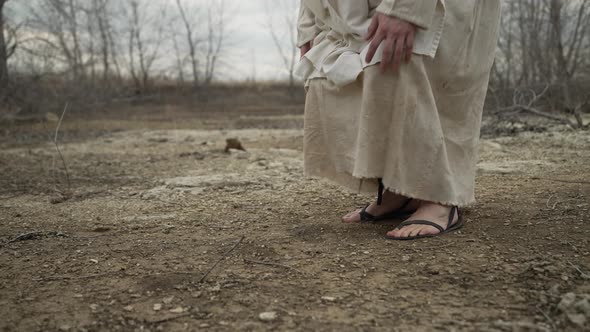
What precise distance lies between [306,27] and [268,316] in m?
1.27

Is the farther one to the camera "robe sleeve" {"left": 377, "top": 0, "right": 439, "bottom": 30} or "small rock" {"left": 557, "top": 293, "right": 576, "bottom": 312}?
"robe sleeve" {"left": 377, "top": 0, "right": 439, "bottom": 30}

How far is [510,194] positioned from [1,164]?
4.01 m

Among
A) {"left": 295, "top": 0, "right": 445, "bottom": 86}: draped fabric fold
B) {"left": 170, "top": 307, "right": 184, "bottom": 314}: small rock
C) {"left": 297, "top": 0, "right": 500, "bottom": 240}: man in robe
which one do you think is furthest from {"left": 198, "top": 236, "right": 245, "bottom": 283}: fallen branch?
{"left": 295, "top": 0, "right": 445, "bottom": 86}: draped fabric fold

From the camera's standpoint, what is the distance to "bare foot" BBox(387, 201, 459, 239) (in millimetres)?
1698

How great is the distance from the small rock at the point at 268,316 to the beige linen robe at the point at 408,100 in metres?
0.63

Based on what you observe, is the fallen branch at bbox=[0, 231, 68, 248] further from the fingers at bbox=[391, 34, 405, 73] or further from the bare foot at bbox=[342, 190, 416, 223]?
the fingers at bbox=[391, 34, 405, 73]

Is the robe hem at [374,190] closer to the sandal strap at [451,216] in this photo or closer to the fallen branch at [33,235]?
the sandal strap at [451,216]

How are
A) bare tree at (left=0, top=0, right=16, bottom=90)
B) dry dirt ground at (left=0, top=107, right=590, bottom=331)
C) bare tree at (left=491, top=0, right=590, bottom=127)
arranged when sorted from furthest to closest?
1. bare tree at (left=0, top=0, right=16, bottom=90)
2. bare tree at (left=491, top=0, right=590, bottom=127)
3. dry dirt ground at (left=0, top=107, right=590, bottom=331)

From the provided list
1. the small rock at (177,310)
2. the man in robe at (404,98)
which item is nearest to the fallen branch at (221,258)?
the small rock at (177,310)

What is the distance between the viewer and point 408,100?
1.61 metres

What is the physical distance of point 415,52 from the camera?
1600 mm

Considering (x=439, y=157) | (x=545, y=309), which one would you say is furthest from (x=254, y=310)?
(x=439, y=157)

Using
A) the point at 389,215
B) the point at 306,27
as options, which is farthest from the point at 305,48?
the point at 389,215

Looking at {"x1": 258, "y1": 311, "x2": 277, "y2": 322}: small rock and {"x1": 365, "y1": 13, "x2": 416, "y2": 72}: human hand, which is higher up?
{"x1": 365, "y1": 13, "x2": 416, "y2": 72}: human hand
